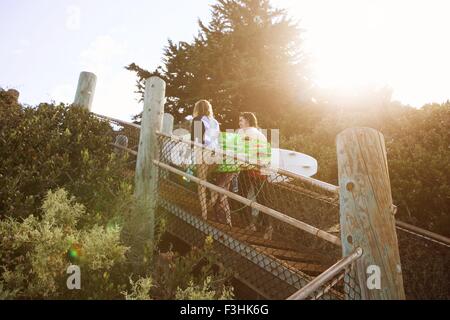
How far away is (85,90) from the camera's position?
22.0ft

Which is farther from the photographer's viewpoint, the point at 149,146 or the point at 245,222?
the point at 245,222

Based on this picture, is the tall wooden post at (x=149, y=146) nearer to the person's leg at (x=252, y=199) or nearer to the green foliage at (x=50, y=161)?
the green foliage at (x=50, y=161)

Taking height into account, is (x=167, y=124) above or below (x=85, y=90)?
above

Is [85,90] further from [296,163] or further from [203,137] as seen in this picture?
[296,163]

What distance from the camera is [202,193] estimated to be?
489 centimetres

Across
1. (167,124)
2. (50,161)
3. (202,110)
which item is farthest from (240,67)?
(50,161)

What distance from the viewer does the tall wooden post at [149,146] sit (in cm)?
493

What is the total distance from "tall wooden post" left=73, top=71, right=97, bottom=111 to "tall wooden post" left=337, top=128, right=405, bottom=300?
5590mm

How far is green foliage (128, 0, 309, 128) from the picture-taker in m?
12.1

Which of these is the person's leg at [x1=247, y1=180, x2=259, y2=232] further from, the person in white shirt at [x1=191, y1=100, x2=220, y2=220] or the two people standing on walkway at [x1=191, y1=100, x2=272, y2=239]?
the person in white shirt at [x1=191, y1=100, x2=220, y2=220]

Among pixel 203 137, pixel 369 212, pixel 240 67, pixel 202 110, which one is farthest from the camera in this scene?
pixel 240 67

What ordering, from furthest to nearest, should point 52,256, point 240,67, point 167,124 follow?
point 240,67, point 167,124, point 52,256

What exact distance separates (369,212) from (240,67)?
1027cm

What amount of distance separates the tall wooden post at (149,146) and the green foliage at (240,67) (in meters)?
6.87
